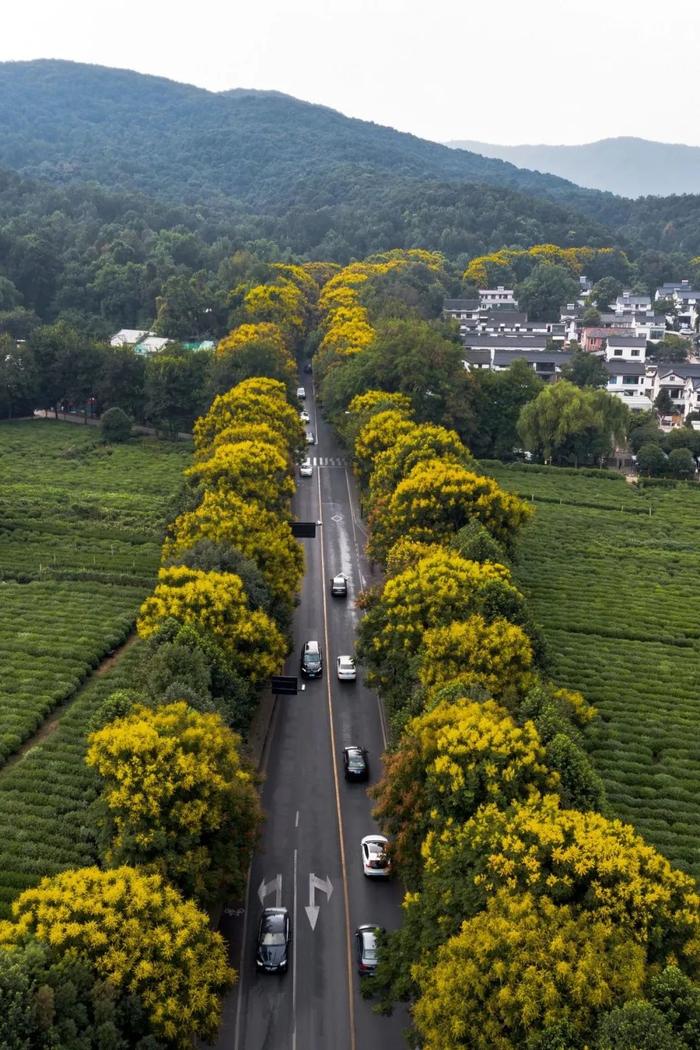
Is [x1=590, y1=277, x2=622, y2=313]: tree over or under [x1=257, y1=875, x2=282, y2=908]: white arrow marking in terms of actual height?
over

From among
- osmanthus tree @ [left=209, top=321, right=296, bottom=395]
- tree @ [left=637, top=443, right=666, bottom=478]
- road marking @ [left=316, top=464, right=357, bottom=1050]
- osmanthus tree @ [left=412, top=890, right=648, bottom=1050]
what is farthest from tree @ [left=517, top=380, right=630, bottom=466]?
osmanthus tree @ [left=412, top=890, right=648, bottom=1050]

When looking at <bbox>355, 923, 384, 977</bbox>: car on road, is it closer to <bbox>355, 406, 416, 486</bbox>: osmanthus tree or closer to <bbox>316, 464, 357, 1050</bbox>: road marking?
<bbox>316, 464, 357, 1050</bbox>: road marking

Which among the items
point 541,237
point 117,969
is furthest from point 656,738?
point 541,237

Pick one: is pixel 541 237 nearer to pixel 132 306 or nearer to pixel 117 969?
pixel 132 306

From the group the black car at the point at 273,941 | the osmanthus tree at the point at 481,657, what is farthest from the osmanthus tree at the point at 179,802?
the osmanthus tree at the point at 481,657

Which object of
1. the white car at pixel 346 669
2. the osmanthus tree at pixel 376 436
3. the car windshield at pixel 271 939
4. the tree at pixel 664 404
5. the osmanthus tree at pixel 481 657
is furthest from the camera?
the tree at pixel 664 404

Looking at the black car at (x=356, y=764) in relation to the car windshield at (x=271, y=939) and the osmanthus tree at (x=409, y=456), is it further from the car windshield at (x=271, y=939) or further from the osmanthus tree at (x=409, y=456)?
the osmanthus tree at (x=409, y=456)
